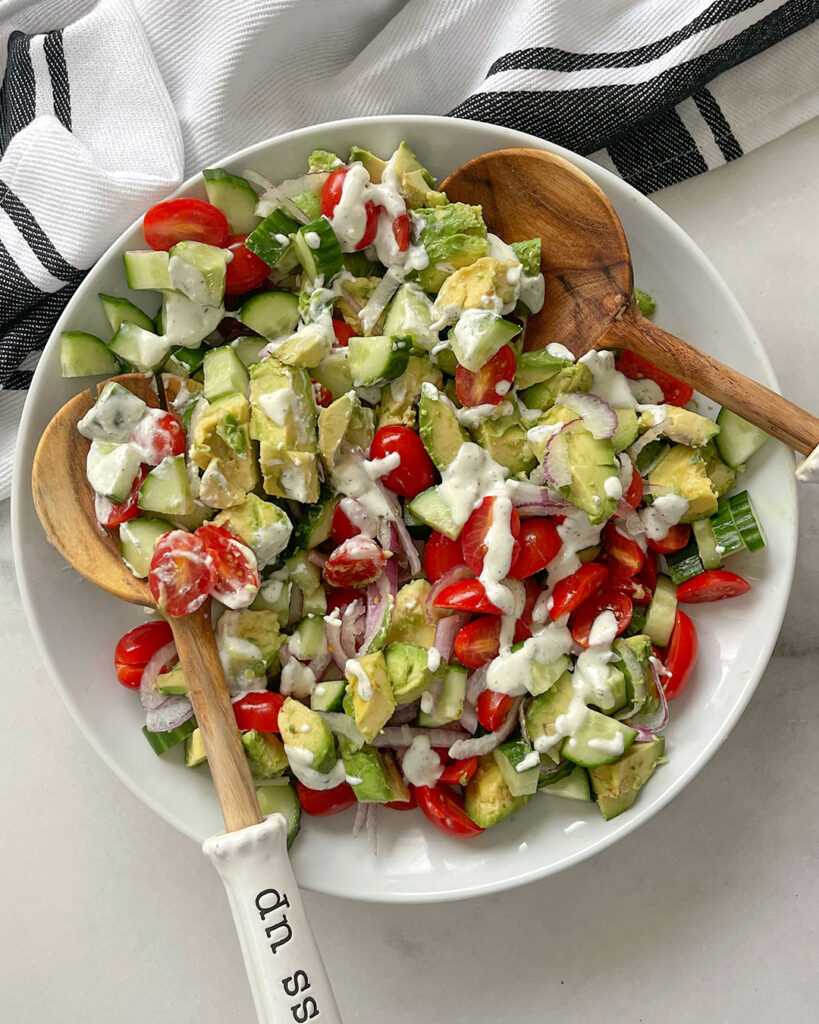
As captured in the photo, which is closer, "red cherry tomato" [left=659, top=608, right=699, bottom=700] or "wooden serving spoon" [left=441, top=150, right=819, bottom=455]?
"wooden serving spoon" [left=441, top=150, right=819, bottom=455]

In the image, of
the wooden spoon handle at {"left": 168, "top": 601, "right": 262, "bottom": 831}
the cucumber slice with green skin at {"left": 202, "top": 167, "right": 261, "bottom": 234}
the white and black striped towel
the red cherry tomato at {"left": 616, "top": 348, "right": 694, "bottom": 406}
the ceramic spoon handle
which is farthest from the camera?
the white and black striped towel

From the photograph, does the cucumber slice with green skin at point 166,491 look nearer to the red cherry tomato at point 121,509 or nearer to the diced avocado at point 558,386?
the red cherry tomato at point 121,509

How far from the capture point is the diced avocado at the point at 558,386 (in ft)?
7.71

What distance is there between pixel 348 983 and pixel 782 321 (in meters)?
2.47

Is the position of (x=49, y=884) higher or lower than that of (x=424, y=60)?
lower

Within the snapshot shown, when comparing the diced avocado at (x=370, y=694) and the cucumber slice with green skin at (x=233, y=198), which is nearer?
the diced avocado at (x=370, y=694)

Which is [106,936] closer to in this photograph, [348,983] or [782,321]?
[348,983]

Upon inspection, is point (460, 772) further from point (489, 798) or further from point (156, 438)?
point (156, 438)

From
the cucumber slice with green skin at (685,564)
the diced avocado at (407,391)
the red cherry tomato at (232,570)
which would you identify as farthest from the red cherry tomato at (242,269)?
the cucumber slice with green skin at (685,564)

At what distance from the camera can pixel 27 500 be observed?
2383 millimetres

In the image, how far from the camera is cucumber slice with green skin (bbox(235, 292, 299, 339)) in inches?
94.7

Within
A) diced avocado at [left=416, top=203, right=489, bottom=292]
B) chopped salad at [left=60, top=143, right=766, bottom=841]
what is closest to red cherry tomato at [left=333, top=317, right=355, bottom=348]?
chopped salad at [left=60, top=143, right=766, bottom=841]

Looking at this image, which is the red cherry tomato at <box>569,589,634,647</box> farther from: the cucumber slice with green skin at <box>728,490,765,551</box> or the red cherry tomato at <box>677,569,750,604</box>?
the cucumber slice with green skin at <box>728,490,765,551</box>

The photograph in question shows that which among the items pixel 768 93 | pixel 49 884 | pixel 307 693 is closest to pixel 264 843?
pixel 307 693
